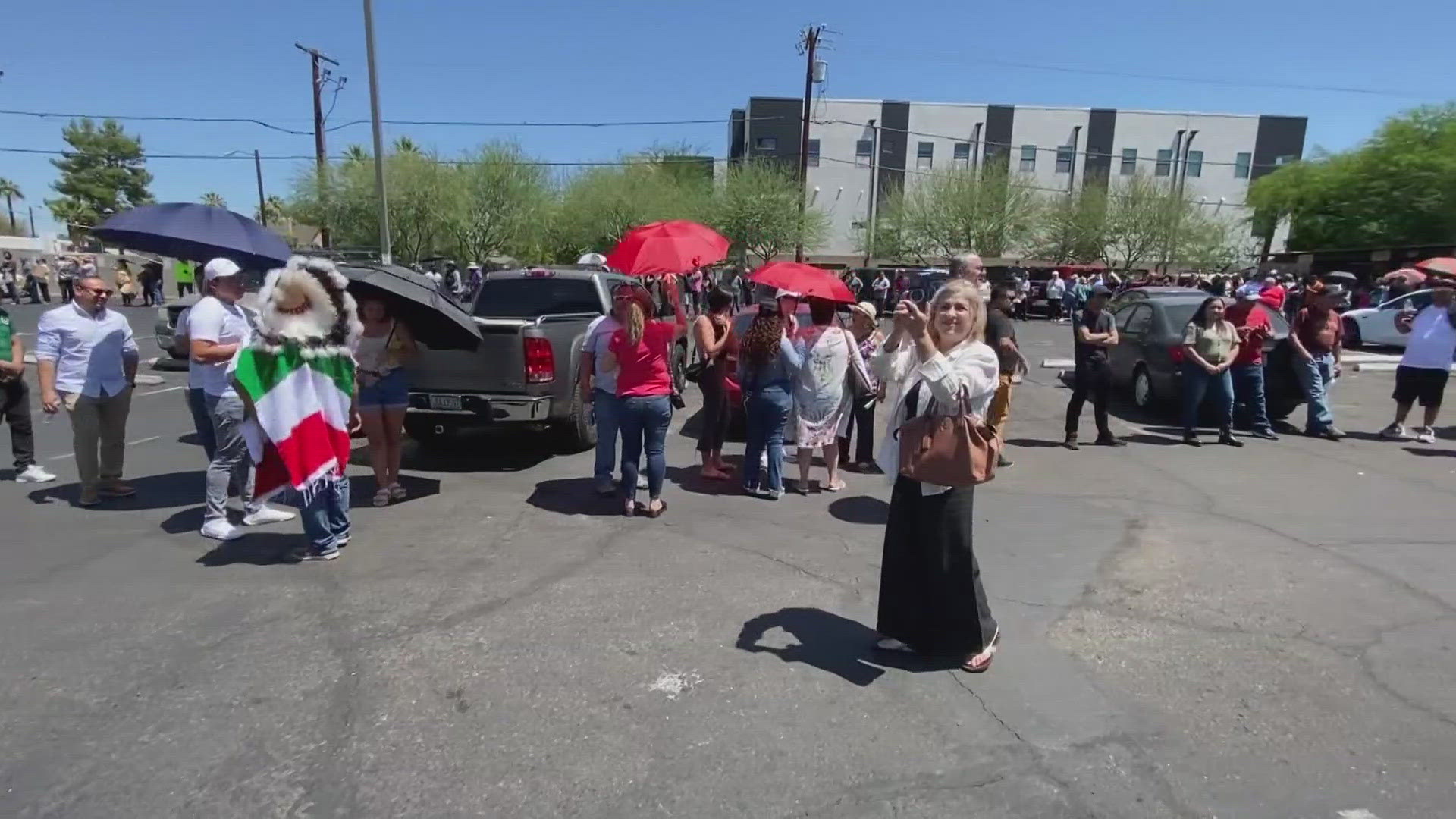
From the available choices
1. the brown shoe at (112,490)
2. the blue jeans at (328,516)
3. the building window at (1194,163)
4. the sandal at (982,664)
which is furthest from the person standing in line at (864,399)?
the building window at (1194,163)

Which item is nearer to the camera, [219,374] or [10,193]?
[219,374]

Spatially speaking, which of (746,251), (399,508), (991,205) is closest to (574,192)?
(746,251)

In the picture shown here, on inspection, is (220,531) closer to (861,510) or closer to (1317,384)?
(861,510)

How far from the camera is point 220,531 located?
213 inches

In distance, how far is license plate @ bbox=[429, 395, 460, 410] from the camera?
23.7ft

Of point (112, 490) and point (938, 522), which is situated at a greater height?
point (938, 522)

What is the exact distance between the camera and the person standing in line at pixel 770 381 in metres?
6.36

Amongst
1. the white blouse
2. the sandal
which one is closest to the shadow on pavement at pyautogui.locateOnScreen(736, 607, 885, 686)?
the sandal

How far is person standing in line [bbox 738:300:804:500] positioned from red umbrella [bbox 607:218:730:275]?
74 cm

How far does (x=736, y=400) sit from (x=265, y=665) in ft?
16.6

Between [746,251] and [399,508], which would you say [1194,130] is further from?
[399,508]

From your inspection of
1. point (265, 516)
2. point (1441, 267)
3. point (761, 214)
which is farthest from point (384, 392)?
point (761, 214)

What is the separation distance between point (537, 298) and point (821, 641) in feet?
19.6

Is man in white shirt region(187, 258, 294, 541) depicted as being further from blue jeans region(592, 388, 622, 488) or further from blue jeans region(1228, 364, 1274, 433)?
blue jeans region(1228, 364, 1274, 433)
